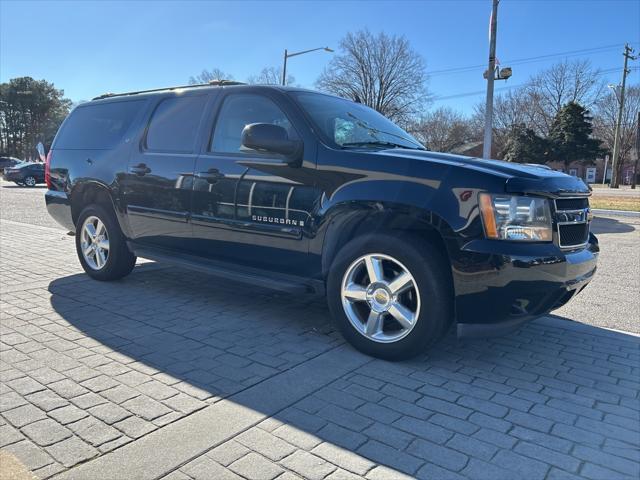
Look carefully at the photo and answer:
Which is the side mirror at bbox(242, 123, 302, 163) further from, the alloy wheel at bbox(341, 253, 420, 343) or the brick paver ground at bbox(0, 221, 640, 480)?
the brick paver ground at bbox(0, 221, 640, 480)

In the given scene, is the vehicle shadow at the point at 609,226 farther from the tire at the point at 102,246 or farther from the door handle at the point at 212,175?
the tire at the point at 102,246

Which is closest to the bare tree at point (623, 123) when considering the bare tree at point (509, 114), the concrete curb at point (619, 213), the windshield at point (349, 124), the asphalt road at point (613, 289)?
the bare tree at point (509, 114)

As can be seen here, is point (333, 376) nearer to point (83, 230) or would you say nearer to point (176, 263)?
point (176, 263)

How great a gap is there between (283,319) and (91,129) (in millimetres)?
3263

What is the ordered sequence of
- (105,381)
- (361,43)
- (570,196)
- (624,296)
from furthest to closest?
(361,43) → (624,296) → (570,196) → (105,381)

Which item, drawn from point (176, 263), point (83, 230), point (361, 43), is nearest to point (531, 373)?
point (176, 263)

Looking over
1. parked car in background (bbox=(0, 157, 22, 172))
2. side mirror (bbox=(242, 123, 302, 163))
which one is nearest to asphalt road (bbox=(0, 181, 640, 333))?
side mirror (bbox=(242, 123, 302, 163))

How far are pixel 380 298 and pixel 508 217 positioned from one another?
3.32 ft

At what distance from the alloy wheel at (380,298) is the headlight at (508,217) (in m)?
0.62

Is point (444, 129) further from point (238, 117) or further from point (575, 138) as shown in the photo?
point (238, 117)

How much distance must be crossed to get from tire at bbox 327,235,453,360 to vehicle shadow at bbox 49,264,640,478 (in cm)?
17

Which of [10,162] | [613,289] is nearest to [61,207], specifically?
[613,289]

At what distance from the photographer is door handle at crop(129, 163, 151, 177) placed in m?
4.91

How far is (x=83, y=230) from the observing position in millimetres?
5695
